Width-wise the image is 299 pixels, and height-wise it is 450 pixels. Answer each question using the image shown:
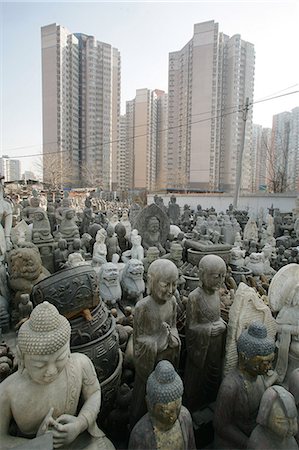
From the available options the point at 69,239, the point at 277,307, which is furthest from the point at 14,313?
the point at 277,307

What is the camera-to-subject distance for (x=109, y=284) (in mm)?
4234

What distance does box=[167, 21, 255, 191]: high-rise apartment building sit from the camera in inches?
1009

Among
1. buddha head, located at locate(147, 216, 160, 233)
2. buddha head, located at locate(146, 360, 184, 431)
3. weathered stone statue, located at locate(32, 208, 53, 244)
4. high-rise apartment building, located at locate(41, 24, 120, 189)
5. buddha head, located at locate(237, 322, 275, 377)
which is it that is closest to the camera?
buddha head, located at locate(146, 360, 184, 431)

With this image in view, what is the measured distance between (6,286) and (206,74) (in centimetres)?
2694

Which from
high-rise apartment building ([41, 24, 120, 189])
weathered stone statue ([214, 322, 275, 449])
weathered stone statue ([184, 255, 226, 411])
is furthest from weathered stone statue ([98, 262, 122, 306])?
high-rise apartment building ([41, 24, 120, 189])

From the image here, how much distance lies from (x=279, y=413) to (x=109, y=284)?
2.88m

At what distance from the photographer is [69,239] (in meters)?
6.74

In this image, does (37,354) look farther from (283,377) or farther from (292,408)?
(283,377)

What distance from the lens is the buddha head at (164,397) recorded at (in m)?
1.60

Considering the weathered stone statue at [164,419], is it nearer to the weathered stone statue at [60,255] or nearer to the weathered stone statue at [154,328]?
the weathered stone statue at [154,328]

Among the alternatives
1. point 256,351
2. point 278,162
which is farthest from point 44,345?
point 278,162

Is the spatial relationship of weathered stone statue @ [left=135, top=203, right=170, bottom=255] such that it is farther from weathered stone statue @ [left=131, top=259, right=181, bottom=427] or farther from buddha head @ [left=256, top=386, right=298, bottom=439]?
buddha head @ [left=256, top=386, right=298, bottom=439]

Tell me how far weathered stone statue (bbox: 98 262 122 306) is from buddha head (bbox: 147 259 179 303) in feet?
6.78

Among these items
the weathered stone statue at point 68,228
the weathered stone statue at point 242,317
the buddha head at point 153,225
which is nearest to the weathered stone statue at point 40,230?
the weathered stone statue at point 68,228
